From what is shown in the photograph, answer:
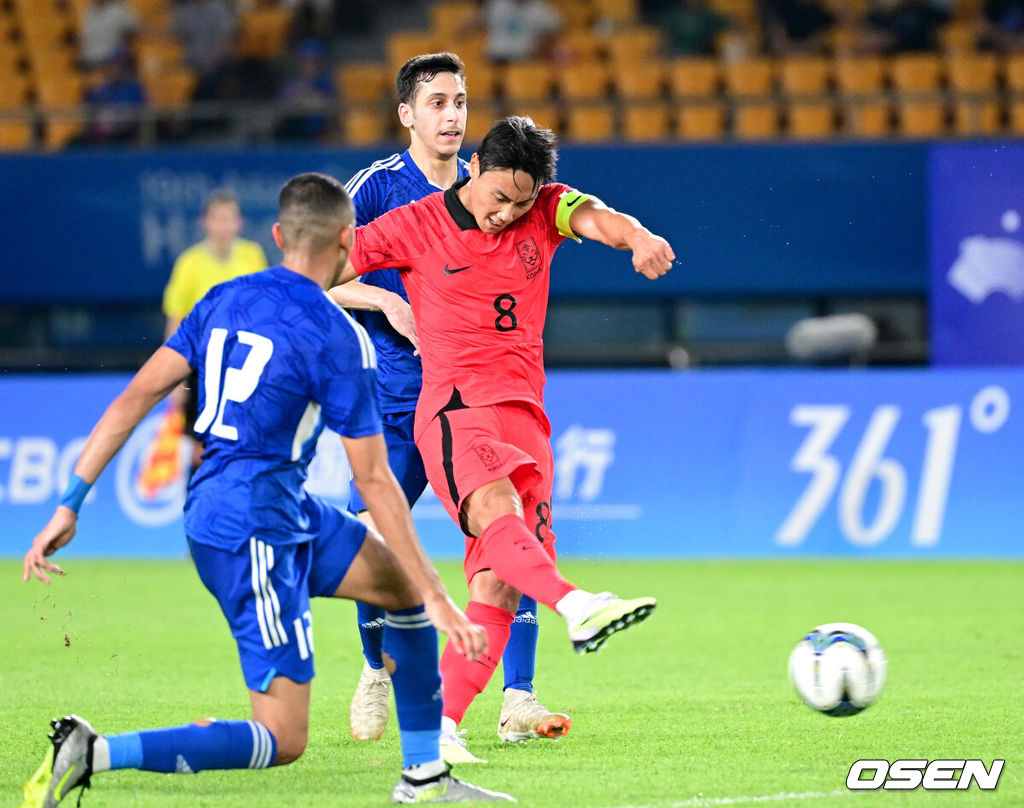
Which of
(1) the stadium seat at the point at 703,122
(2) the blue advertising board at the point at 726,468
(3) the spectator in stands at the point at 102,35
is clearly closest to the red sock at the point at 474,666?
(2) the blue advertising board at the point at 726,468

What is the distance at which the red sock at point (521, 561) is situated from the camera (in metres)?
4.64

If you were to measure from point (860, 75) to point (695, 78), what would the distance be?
→ 5.53 feet

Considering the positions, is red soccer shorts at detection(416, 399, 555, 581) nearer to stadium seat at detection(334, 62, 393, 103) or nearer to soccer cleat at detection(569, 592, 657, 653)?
soccer cleat at detection(569, 592, 657, 653)

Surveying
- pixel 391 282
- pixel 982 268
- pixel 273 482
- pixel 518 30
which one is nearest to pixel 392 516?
pixel 273 482

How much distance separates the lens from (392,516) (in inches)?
160

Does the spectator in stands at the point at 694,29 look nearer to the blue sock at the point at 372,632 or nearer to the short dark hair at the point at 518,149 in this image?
the blue sock at the point at 372,632

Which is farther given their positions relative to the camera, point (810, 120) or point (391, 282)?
point (810, 120)

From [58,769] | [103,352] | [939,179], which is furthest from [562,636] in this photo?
[103,352]

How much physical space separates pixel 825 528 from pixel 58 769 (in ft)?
27.5

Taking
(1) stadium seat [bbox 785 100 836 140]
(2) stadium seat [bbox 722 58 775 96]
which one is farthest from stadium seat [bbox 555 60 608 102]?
(1) stadium seat [bbox 785 100 836 140]

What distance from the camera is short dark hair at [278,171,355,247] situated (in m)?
4.17

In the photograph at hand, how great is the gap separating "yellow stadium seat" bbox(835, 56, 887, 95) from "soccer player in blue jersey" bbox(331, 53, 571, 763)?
10609 mm

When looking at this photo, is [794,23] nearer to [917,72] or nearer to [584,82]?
[917,72]

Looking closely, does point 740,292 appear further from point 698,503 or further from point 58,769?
point 58,769
